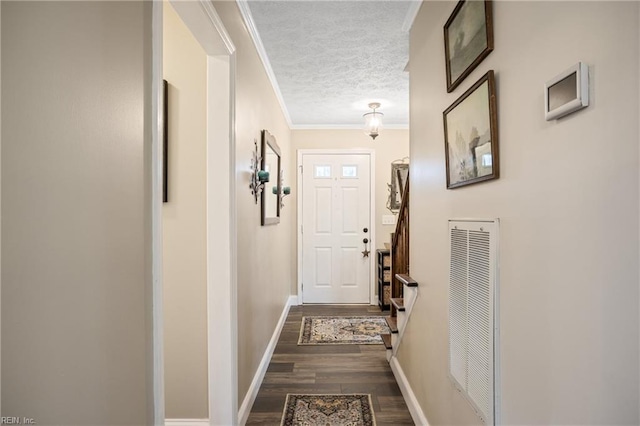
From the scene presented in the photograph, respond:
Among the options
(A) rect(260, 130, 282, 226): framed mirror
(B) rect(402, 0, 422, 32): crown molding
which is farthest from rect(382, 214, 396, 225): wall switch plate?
(B) rect(402, 0, 422, 32): crown molding

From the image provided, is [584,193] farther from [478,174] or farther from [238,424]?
[238,424]

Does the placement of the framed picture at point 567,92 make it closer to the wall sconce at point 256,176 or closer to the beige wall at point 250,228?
the beige wall at point 250,228

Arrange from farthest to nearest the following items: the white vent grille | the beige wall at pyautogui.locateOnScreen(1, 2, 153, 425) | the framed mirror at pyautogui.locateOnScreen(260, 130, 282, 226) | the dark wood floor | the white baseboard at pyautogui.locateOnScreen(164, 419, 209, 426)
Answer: the framed mirror at pyautogui.locateOnScreen(260, 130, 282, 226) → the dark wood floor → the white baseboard at pyautogui.locateOnScreen(164, 419, 209, 426) → the white vent grille → the beige wall at pyautogui.locateOnScreen(1, 2, 153, 425)

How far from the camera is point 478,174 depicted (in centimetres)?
130

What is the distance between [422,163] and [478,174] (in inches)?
32.2

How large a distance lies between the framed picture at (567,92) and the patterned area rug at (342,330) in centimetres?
307

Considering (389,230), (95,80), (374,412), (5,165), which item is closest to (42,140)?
(5,165)

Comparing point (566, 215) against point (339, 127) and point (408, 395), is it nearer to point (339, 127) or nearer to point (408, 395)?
point (408, 395)

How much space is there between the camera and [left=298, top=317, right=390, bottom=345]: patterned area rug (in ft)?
11.7

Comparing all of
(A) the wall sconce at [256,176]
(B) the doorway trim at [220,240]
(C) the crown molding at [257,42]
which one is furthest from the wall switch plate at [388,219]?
(B) the doorway trim at [220,240]

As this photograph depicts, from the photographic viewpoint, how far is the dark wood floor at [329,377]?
233 cm

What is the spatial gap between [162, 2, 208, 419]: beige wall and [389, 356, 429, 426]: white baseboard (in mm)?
1231

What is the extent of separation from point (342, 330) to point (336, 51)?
2.80m

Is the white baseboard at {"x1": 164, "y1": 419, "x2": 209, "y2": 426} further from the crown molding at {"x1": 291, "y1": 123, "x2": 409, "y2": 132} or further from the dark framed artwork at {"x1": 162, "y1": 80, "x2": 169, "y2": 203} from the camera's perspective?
the crown molding at {"x1": 291, "y1": 123, "x2": 409, "y2": 132}
